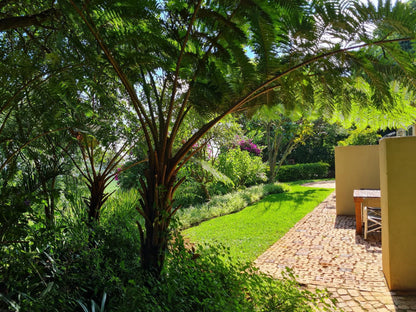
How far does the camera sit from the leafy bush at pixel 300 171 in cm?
1831

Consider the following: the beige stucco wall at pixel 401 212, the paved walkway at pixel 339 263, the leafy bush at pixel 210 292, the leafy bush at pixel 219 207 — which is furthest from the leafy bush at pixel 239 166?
the leafy bush at pixel 210 292

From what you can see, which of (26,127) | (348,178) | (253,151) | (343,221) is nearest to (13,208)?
(26,127)

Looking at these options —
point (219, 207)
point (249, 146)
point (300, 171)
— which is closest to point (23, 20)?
point (219, 207)

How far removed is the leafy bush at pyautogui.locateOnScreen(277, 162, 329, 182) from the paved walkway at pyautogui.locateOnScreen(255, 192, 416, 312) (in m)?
11.6

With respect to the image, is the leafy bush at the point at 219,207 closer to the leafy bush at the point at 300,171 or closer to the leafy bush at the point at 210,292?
the leafy bush at the point at 210,292

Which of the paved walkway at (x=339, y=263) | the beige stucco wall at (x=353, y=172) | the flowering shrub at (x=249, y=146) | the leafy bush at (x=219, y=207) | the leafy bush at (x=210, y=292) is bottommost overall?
the paved walkway at (x=339, y=263)

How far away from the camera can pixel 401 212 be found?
3.39 meters

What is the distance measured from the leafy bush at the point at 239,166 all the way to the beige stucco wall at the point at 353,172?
413cm

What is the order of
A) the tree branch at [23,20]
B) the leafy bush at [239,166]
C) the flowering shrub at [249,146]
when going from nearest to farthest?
1. the tree branch at [23,20]
2. the leafy bush at [239,166]
3. the flowering shrub at [249,146]

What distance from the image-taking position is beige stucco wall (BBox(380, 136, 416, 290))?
11.0 feet

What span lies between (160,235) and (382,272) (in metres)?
3.00

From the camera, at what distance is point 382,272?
3.89 m

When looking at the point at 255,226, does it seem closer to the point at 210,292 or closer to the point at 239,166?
the point at 210,292

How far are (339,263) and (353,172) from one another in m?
3.87
